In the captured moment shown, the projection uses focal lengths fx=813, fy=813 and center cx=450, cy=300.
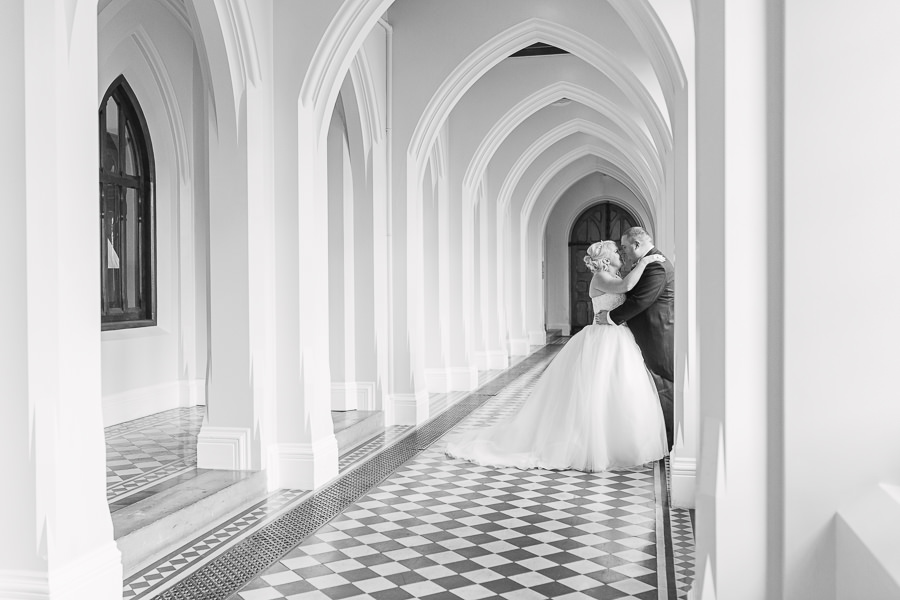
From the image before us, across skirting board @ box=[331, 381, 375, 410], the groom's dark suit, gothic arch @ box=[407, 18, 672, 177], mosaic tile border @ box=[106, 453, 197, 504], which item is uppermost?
gothic arch @ box=[407, 18, 672, 177]

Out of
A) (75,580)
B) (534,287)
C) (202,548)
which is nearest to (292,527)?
(202,548)

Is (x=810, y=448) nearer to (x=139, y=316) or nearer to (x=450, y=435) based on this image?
(x=450, y=435)

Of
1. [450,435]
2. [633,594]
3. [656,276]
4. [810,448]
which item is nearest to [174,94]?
[450,435]

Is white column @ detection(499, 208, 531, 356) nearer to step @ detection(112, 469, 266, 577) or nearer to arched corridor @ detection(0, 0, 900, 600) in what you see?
arched corridor @ detection(0, 0, 900, 600)

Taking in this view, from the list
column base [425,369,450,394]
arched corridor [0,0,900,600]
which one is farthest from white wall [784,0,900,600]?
column base [425,369,450,394]

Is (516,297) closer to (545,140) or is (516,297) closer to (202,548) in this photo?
(545,140)

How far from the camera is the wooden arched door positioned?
26625 millimetres

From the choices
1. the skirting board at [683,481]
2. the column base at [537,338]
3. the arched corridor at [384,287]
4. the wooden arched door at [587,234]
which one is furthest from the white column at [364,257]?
the wooden arched door at [587,234]

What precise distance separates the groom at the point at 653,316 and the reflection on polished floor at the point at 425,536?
953mm

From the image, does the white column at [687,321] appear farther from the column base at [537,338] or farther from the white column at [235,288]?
the column base at [537,338]

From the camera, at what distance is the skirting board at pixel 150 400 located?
8047 millimetres

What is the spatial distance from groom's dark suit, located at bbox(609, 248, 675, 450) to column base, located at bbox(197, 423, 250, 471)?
3403mm

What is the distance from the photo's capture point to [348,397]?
916 cm

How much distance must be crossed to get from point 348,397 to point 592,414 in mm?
3374
